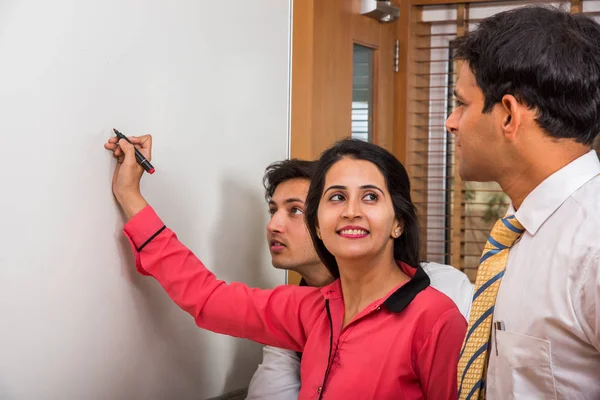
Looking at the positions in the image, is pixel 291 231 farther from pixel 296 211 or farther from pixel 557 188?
pixel 557 188

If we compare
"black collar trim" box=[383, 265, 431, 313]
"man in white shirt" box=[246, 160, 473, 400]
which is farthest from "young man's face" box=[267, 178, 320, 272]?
"black collar trim" box=[383, 265, 431, 313]

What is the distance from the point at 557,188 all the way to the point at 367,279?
52 cm

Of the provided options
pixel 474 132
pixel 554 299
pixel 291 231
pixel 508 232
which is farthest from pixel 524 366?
pixel 291 231

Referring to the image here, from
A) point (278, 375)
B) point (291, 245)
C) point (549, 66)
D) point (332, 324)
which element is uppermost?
point (549, 66)

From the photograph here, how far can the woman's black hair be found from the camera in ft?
5.19

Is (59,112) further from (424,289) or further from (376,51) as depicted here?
(376,51)

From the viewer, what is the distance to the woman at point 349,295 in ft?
4.72

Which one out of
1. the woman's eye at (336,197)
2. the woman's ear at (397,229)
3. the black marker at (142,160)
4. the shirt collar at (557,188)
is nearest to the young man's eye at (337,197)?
the woman's eye at (336,197)

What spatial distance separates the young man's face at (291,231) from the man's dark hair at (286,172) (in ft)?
0.05

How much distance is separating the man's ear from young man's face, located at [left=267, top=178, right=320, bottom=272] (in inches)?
34.3

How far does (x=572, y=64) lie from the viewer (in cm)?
109

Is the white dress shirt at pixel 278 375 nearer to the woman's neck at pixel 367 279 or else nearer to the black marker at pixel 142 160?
the woman's neck at pixel 367 279

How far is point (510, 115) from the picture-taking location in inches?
44.8

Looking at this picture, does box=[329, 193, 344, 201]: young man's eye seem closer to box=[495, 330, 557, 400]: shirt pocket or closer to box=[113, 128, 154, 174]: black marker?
box=[113, 128, 154, 174]: black marker
